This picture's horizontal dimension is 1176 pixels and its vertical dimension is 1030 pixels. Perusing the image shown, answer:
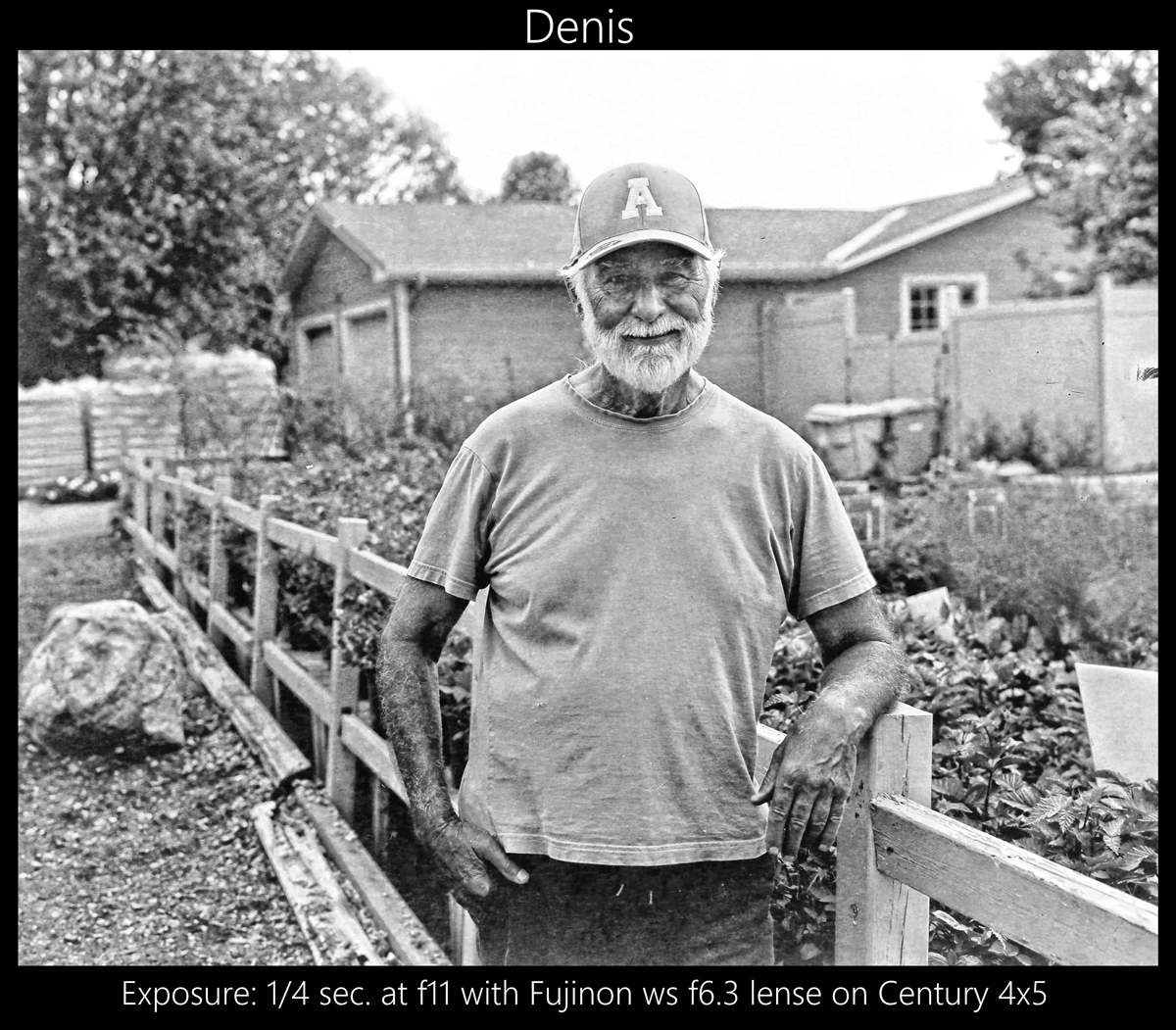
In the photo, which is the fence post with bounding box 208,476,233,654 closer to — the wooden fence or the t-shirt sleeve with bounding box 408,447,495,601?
the wooden fence

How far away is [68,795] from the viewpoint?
5023mm

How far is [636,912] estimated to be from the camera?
2010mm

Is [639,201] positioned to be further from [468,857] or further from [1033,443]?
[1033,443]

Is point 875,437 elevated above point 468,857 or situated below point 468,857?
above

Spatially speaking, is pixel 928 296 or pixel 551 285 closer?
pixel 551 285

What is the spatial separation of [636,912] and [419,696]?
50cm

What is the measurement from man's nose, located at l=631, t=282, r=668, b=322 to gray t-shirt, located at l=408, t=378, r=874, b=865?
0.50ft

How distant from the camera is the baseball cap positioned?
201 cm

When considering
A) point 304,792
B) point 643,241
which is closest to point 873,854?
point 643,241

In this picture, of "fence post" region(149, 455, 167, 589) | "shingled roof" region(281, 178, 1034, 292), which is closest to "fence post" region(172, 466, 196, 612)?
"fence post" region(149, 455, 167, 589)

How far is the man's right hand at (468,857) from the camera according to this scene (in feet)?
6.53

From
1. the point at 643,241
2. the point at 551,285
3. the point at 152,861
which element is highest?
the point at 551,285
